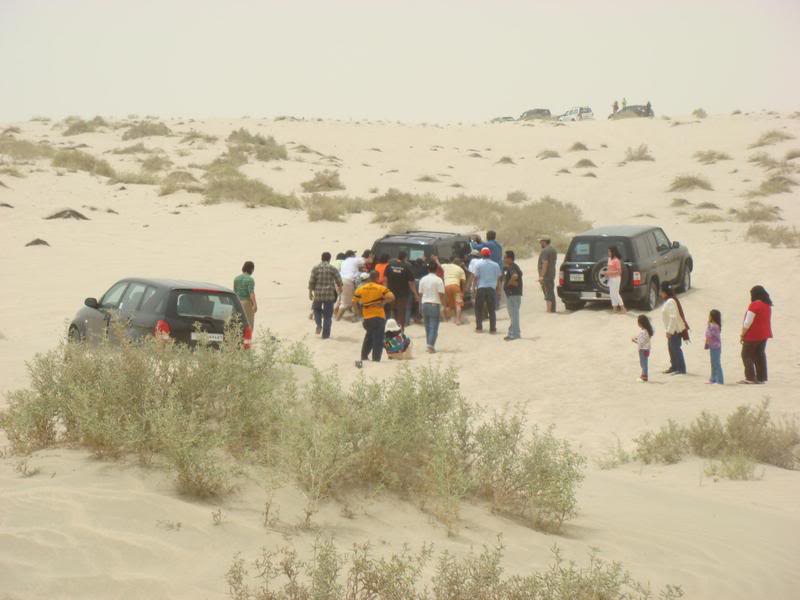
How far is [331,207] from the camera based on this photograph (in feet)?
106

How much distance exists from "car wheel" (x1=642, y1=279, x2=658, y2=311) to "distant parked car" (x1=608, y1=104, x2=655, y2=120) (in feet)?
165

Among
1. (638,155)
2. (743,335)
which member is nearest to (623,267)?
(743,335)

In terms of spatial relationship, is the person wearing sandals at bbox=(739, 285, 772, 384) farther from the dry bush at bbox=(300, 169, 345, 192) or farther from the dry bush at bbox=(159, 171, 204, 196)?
the dry bush at bbox=(300, 169, 345, 192)

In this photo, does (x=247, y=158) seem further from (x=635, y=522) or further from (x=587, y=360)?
(x=635, y=522)

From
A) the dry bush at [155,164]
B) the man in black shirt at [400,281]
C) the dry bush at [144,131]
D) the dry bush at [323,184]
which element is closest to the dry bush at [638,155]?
the dry bush at [323,184]

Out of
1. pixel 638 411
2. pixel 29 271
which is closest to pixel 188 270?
pixel 29 271

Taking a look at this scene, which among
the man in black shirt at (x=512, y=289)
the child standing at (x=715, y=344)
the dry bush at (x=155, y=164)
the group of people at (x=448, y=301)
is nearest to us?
the child standing at (x=715, y=344)

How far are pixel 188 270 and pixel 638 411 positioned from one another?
15353 millimetres

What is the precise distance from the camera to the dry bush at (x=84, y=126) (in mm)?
54938

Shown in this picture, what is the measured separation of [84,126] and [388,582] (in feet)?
183

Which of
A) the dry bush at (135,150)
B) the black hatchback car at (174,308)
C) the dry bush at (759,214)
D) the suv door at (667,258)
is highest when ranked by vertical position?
the dry bush at (135,150)

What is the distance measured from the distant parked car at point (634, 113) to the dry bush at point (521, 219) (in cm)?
3541

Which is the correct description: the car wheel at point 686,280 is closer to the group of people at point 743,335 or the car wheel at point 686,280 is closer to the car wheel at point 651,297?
the car wheel at point 651,297

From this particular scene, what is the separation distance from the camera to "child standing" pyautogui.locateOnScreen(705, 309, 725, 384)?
13.8 meters
